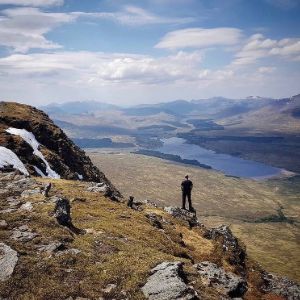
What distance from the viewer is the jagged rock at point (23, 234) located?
25.1 meters

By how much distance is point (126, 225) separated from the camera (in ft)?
113

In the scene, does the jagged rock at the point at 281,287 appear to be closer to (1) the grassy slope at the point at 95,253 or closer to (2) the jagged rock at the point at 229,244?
(2) the jagged rock at the point at 229,244

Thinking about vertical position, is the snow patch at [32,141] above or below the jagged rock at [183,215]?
above

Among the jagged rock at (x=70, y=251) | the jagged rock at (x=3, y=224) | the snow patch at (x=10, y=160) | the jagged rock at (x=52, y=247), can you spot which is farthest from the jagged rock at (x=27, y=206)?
the snow patch at (x=10, y=160)

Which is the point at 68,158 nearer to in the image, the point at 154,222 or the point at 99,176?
the point at 99,176

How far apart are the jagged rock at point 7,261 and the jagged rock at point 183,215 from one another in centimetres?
2663

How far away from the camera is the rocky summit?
21109mm

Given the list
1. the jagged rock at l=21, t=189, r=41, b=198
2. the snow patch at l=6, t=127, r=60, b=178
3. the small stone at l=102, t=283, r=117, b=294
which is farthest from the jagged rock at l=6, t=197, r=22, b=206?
the snow patch at l=6, t=127, r=60, b=178

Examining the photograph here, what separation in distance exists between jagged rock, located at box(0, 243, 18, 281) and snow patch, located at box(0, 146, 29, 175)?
28830mm

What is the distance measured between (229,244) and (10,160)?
32470 mm

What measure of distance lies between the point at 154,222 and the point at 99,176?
4396cm

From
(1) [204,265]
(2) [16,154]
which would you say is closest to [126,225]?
(1) [204,265]

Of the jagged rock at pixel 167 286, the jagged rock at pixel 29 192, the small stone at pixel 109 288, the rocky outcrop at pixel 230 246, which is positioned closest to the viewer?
the small stone at pixel 109 288

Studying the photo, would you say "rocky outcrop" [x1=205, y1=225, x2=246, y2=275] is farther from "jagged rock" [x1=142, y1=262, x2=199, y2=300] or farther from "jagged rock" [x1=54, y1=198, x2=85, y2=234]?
"jagged rock" [x1=54, y1=198, x2=85, y2=234]
